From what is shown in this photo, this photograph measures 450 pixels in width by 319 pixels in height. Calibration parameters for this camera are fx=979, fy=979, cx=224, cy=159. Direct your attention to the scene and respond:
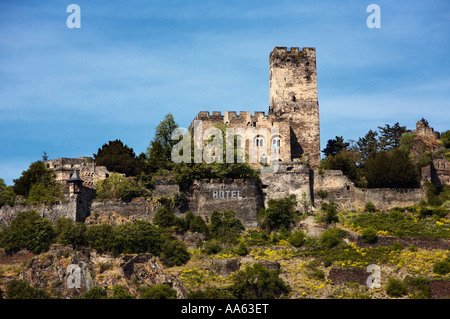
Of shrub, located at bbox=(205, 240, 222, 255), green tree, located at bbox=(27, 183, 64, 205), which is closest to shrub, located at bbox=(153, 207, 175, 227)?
shrub, located at bbox=(205, 240, 222, 255)

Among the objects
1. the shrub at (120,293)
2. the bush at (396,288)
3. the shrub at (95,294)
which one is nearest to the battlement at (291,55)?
the bush at (396,288)

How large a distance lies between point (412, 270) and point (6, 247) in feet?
87.6

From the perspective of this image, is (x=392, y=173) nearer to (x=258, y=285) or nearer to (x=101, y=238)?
(x=258, y=285)

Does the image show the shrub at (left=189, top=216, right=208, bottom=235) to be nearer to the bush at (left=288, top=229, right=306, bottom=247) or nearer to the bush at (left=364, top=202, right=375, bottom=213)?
the bush at (left=288, top=229, right=306, bottom=247)

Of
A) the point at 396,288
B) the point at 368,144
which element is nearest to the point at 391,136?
the point at 368,144

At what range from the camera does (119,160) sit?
75.9m

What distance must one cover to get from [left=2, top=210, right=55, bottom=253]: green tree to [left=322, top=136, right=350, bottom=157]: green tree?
1158 inches

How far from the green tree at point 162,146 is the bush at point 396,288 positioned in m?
Result: 20.9

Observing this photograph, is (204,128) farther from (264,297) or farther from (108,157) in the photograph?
(264,297)

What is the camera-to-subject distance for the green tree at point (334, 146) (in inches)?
3393

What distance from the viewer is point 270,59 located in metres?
83.4

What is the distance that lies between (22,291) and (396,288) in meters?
23.0

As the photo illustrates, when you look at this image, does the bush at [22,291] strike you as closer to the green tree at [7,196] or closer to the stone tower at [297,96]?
the green tree at [7,196]
